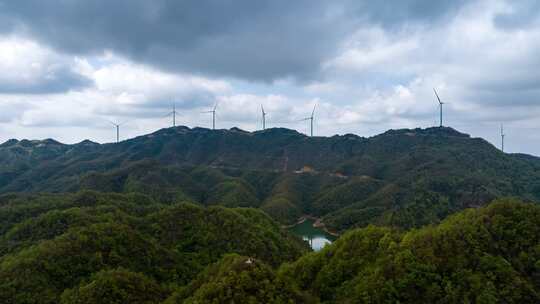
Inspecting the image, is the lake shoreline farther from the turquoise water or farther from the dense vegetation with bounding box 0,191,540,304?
the dense vegetation with bounding box 0,191,540,304

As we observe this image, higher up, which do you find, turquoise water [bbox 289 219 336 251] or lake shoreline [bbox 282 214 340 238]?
lake shoreline [bbox 282 214 340 238]

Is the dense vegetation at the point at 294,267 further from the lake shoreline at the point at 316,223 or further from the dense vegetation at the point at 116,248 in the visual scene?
the lake shoreline at the point at 316,223

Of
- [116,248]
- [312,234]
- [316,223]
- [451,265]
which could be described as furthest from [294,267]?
[316,223]

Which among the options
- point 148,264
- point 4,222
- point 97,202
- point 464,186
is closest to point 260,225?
point 148,264

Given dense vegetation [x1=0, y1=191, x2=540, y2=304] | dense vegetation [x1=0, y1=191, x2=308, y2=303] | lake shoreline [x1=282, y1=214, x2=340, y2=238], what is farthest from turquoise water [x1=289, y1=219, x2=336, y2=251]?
dense vegetation [x1=0, y1=191, x2=540, y2=304]

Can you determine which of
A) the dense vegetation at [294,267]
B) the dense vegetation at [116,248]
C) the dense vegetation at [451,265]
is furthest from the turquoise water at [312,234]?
the dense vegetation at [451,265]

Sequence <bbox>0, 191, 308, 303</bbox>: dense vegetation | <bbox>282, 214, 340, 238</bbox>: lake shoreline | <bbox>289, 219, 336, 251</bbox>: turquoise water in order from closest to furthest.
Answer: <bbox>0, 191, 308, 303</bbox>: dense vegetation, <bbox>289, 219, 336, 251</bbox>: turquoise water, <bbox>282, 214, 340, 238</bbox>: lake shoreline
